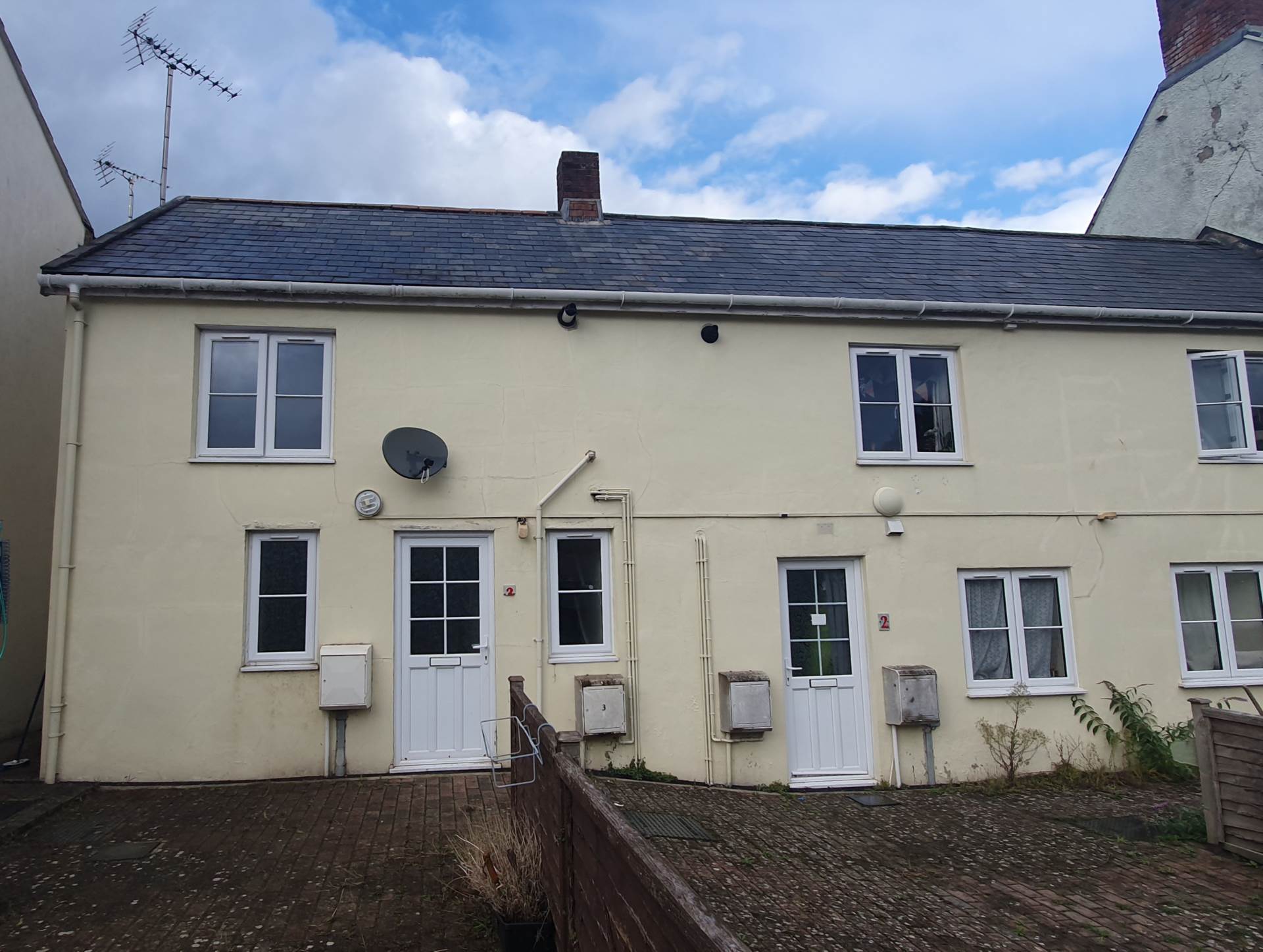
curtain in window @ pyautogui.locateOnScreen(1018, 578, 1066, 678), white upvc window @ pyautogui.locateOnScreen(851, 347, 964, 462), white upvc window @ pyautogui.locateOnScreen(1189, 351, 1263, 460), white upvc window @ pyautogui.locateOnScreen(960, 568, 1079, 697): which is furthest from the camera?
white upvc window @ pyautogui.locateOnScreen(1189, 351, 1263, 460)

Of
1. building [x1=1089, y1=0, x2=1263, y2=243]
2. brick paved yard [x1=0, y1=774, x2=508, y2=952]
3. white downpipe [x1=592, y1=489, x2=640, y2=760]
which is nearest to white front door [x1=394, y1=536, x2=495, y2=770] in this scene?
brick paved yard [x1=0, y1=774, x2=508, y2=952]

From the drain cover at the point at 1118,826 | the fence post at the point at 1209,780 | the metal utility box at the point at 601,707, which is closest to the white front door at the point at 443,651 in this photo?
the metal utility box at the point at 601,707

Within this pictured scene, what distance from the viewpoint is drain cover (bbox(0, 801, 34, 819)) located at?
6961 millimetres

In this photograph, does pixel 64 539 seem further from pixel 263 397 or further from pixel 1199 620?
pixel 1199 620

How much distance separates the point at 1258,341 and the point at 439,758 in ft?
37.0

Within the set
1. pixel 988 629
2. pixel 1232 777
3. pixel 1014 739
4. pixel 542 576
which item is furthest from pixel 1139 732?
pixel 542 576

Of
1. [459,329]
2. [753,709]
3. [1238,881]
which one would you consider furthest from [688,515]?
[1238,881]

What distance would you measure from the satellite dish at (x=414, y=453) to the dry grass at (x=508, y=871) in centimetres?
417

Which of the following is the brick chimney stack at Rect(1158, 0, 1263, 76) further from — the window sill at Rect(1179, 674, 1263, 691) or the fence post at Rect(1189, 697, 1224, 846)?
the fence post at Rect(1189, 697, 1224, 846)

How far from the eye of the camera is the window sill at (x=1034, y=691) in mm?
9656

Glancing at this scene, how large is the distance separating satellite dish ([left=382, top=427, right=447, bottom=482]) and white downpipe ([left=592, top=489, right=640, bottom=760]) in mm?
1715

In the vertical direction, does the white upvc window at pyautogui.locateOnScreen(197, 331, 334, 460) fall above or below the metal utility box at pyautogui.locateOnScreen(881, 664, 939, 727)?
above

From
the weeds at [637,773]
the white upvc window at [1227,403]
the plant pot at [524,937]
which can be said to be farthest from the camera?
the white upvc window at [1227,403]

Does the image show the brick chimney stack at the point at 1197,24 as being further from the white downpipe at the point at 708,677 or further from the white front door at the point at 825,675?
the white downpipe at the point at 708,677
